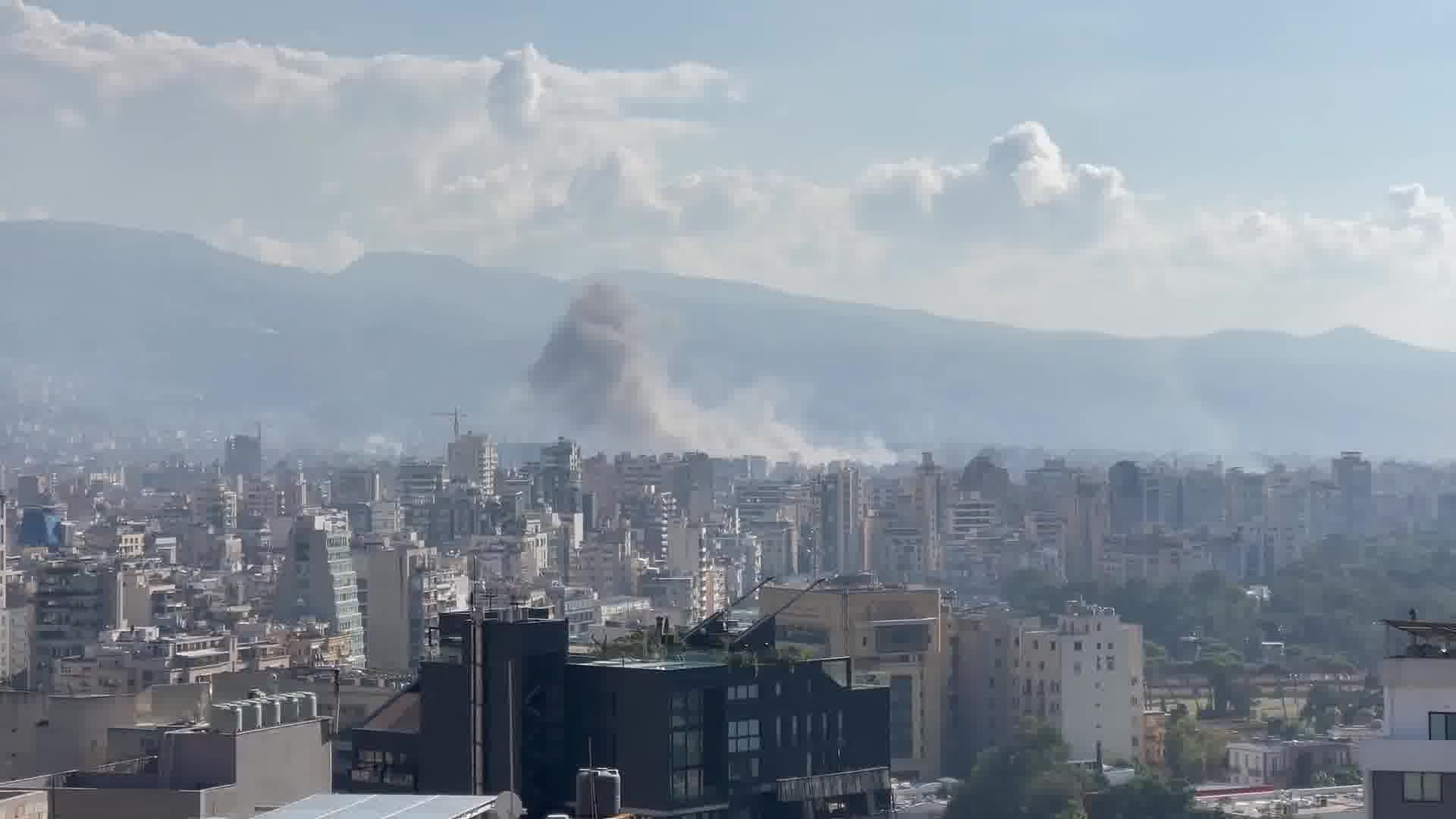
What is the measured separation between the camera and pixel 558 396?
17038 centimetres

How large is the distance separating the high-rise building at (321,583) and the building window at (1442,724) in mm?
41808

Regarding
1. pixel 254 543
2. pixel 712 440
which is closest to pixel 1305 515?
pixel 254 543

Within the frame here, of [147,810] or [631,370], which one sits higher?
[631,370]

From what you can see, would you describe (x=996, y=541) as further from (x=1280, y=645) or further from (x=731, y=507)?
(x=1280, y=645)

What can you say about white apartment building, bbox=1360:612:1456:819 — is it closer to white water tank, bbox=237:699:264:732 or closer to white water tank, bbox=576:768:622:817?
white water tank, bbox=576:768:622:817

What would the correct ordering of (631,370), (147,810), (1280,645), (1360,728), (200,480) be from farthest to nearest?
(631,370), (200,480), (1280,645), (1360,728), (147,810)

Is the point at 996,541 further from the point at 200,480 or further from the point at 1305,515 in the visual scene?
the point at 200,480

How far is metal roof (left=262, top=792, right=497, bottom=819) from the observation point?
9.66 m

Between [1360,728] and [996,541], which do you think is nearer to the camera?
[1360,728]

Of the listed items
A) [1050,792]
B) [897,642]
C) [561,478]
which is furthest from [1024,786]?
[561,478]

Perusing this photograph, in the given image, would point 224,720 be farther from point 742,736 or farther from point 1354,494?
point 1354,494

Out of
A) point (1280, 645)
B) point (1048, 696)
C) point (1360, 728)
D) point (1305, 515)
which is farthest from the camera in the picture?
point (1305, 515)

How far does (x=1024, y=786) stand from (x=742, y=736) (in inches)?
712

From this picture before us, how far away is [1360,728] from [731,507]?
67.3 meters
